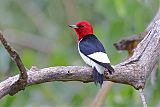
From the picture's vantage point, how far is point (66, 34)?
8508mm

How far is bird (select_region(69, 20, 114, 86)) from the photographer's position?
3.54 metres

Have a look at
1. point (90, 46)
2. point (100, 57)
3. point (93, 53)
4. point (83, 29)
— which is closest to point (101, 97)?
point (83, 29)

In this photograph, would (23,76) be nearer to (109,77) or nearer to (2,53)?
(109,77)

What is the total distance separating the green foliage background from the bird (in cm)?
59

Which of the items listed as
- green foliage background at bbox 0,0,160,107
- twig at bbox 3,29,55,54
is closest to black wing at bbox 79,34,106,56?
green foliage background at bbox 0,0,160,107

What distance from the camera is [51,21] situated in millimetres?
9203

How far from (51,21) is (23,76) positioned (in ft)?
19.8

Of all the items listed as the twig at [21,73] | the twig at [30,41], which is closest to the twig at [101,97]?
the twig at [21,73]

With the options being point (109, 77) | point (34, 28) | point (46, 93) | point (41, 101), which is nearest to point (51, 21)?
point (34, 28)

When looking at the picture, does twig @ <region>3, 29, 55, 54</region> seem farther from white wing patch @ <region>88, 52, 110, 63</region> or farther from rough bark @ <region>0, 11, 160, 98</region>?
rough bark @ <region>0, 11, 160, 98</region>

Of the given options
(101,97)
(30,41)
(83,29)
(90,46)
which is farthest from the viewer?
(30,41)

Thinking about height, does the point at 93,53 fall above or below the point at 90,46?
below

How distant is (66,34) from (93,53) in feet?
15.1

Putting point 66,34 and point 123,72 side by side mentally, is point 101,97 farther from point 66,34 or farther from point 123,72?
point 66,34
